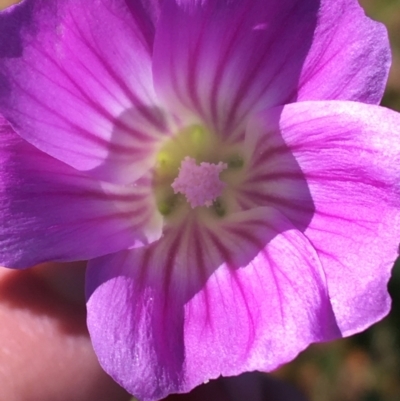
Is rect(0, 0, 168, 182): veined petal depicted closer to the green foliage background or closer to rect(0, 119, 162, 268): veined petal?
rect(0, 119, 162, 268): veined petal

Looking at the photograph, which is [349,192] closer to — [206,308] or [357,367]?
[206,308]

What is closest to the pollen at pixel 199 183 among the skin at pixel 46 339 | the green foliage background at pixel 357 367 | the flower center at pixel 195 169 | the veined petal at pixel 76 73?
the flower center at pixel 195 169

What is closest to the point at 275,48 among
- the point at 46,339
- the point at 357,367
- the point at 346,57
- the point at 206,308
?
the point at 346,57

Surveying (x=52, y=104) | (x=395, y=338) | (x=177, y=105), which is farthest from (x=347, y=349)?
(x=52, y=104)

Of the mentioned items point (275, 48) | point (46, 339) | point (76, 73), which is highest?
point (76, 73)

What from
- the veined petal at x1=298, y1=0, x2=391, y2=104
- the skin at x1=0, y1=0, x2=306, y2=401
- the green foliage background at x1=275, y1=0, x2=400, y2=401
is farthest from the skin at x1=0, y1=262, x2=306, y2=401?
the green foliage background at x1=275, y1=0, x2=400, y2=401

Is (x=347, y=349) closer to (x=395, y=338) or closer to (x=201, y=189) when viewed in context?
(x=395, y=338)

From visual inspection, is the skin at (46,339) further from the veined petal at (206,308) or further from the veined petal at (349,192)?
the veined petal at (349,192)
